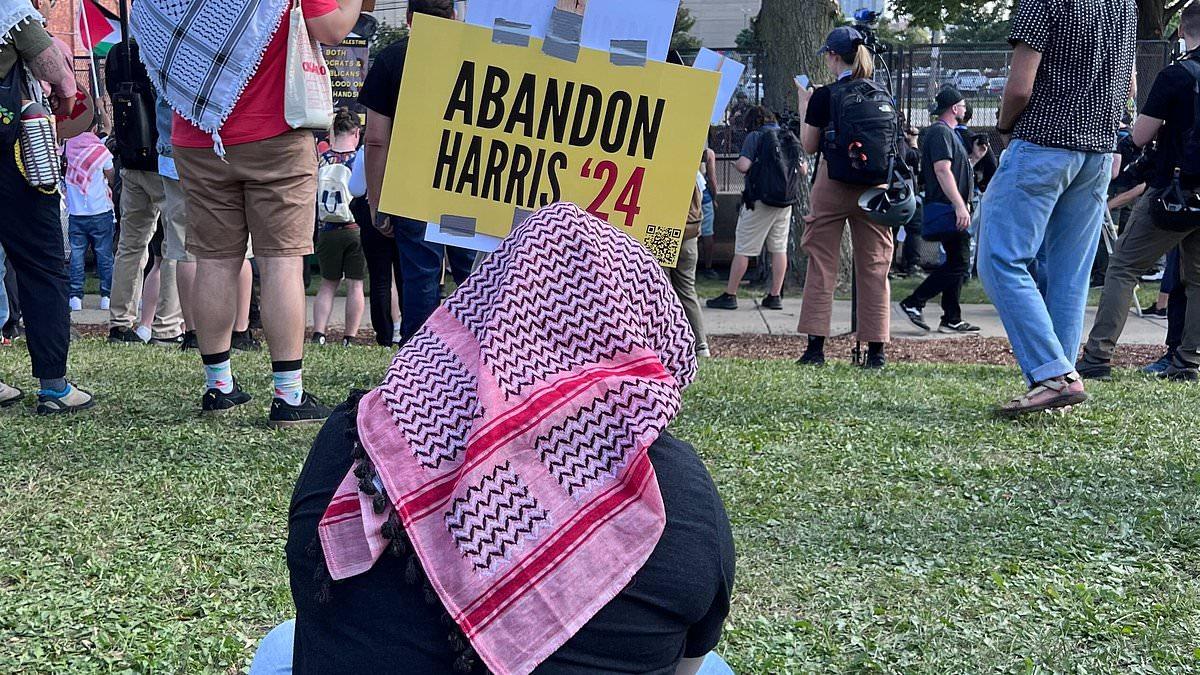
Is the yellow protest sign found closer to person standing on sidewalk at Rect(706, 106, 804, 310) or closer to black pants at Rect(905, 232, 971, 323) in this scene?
black pants at Rect(905, 232, 971, 323)

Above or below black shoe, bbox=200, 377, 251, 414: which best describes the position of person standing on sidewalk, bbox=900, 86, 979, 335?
above

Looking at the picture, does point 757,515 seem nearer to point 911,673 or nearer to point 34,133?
point 911,673

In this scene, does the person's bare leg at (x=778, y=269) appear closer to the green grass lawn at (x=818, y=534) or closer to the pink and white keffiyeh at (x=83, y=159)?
the green grass lawn at (x=818, y=534)

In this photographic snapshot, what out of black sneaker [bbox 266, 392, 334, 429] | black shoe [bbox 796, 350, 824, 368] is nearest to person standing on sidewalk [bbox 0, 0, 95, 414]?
black sneaker [bbox 266, 392, 334, 429]

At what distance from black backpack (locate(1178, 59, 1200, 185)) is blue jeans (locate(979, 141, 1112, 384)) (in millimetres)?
1579

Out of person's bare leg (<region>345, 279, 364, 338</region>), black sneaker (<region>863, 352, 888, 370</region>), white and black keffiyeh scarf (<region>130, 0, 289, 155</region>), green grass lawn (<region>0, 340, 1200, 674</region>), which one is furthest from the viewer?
person's bare leg (<region>345, 279, 364, 338</region>)

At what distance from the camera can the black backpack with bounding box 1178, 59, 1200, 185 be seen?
268 inches

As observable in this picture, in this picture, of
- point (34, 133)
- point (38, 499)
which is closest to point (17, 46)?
point (34, 133)

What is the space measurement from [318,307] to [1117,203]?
710 cm

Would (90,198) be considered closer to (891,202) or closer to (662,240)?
(891,202)

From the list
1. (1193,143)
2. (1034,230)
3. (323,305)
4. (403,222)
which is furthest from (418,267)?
(1193,143)

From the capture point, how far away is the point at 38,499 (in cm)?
409

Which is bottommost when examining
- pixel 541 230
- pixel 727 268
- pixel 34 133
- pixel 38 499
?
pixel 727 268

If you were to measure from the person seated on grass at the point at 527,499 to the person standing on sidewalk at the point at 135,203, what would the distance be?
5.76 m
